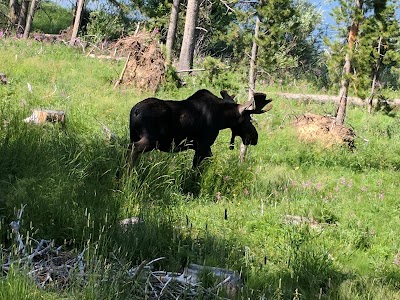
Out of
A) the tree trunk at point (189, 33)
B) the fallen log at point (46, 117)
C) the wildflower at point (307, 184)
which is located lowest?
the wildflower at point (307, 184)

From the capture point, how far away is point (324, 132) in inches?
567

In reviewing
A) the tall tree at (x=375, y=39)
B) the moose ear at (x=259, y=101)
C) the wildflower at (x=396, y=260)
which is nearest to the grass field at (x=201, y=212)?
the wildflower at (x=396, y=260)

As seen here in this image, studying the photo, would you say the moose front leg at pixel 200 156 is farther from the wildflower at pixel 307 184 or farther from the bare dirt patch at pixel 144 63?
the bare dirt patch at pixel 144 63

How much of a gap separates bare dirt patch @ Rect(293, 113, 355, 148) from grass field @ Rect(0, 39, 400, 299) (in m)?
1.43

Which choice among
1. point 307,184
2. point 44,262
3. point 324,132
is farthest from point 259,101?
point 324,132

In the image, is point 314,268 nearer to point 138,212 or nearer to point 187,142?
point 138,212

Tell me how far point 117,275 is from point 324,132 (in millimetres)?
11117

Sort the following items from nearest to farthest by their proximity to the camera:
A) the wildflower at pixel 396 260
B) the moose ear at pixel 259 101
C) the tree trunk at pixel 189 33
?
1. the wildflower at pixel 396 260
2. the moose ear at pixel 259 101
3. the tree trunk at pixel 189 33

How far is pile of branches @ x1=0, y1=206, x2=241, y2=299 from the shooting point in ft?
13.1

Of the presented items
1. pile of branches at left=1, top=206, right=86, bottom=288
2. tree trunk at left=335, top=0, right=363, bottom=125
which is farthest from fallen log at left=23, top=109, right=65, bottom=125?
tree trunk at left=335, top=0, right=363, bottom=125

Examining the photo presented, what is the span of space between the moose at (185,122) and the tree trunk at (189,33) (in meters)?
11.6

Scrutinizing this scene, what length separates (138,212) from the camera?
6344mm

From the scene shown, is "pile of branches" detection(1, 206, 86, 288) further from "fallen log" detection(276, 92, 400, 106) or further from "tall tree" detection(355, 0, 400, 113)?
"fallen log" detection(276, 92, 400, 106)

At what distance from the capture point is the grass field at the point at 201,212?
4980 millimetres
